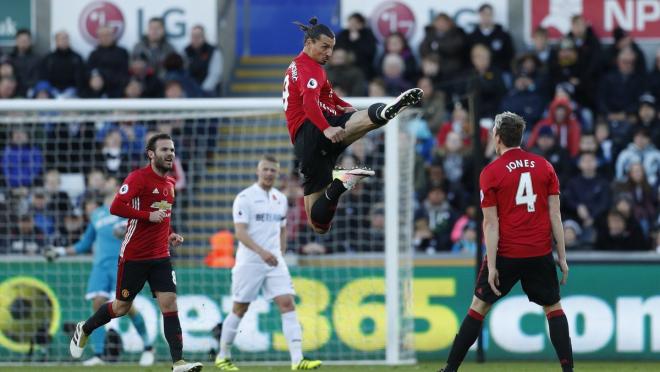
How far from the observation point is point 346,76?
735 inches

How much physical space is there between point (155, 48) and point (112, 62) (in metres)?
0.76

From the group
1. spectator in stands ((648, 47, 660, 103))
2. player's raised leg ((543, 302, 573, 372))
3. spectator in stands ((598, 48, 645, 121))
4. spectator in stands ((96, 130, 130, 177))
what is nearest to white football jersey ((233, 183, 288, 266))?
spectator in stands ((96, 130, 130, 177))

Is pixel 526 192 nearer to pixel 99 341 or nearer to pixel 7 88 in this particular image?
pixel 99 341

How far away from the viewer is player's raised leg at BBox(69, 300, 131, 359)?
11883 mm

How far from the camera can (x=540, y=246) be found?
1063cm

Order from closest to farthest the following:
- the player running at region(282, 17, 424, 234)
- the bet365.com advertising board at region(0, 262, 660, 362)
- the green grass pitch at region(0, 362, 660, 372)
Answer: the player running at region(282, 17, 424, 234), the green grass pitch at region(0, 362, 660, 372), the bet365.com advertising board at region(0, 262, 660, 362)

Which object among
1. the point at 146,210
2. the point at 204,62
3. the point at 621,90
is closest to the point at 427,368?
the point at 146,210

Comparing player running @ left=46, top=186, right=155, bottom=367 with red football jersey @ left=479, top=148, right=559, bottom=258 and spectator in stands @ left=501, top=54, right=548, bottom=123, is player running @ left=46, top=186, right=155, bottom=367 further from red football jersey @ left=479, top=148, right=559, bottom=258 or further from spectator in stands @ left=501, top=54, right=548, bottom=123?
spectator in stands @ left=501, top=54, right=548, bottom=123

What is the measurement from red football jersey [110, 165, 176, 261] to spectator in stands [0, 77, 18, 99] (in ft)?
26.4

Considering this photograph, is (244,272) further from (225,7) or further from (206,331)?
(225,7)

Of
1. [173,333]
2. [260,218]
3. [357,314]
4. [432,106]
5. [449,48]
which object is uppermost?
[449,48]

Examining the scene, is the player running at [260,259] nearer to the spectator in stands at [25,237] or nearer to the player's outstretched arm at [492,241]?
the spectator in stands at [25,237]

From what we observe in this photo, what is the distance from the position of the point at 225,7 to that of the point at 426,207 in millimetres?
6077

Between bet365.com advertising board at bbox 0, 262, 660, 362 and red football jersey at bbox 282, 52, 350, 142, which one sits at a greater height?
red football jersey at bbox 282, 52, 350, 142
